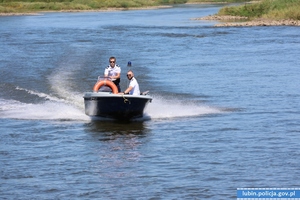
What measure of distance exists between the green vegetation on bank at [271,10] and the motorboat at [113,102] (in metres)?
50.5

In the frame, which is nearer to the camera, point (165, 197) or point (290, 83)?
point (165, 197)

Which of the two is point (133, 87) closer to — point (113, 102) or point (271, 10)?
point (113, 102)

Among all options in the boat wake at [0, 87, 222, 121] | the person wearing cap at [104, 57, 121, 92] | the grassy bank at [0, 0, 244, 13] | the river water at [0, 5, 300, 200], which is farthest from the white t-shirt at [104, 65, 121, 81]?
the grassy bank at [0, 0, 244, 13]

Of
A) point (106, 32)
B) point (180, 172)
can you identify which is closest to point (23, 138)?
point (180, 172)

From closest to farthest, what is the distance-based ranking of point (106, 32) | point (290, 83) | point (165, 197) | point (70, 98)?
point (165, 197) → point (70, 98) → point (290, 83) → point (106, 32)

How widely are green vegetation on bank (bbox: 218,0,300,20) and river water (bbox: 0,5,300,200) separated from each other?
1159 inches

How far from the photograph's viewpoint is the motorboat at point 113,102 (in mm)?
20172

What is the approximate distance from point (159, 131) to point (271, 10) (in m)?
56.9

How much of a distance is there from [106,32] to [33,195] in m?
51.3

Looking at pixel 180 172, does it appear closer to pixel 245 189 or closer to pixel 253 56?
pixel 245 189

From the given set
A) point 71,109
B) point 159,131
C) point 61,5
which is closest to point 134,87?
point 159,131

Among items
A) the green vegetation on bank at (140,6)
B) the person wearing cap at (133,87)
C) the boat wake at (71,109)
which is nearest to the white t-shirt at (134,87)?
the person wearing cap at (133,87)

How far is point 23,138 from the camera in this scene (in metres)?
19.2

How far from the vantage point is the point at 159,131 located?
65.2 ft
